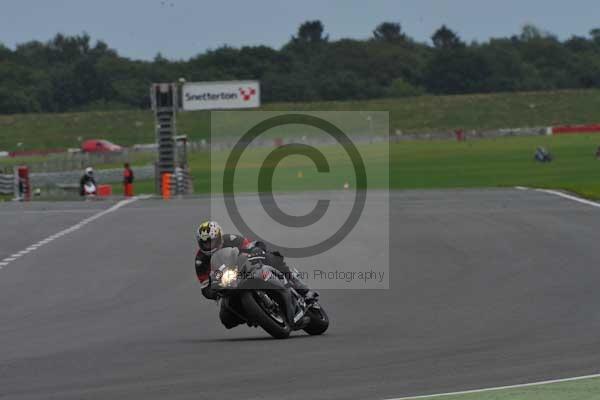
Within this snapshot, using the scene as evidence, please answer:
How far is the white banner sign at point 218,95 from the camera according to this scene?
193 feet

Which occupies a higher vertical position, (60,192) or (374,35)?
(374,35)

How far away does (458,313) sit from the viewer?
49.9 feet

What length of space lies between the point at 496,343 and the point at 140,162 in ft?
226

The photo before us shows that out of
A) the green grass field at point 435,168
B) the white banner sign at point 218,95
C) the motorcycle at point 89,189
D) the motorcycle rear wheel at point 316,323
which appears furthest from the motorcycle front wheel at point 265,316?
the white banner sign at point 218,95

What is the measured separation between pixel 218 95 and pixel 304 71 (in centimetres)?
10086

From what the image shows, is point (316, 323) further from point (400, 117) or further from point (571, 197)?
point (400, 117)

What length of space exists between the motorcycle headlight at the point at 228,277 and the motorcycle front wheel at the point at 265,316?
0.77 ft

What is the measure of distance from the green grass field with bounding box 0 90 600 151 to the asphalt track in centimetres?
8408

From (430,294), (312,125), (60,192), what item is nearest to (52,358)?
(430,294)

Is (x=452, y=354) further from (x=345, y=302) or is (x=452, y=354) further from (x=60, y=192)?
(x=60, y=192)

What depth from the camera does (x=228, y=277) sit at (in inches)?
502

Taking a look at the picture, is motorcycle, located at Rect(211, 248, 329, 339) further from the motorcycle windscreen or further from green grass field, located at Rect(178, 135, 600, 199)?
green grass field, located at Rect(178, 135, 600, 199)

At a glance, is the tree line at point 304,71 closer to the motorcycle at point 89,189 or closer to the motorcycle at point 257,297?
the motorcycle at point 89,189

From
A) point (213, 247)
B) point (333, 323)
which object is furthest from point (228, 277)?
point (333, 323)
